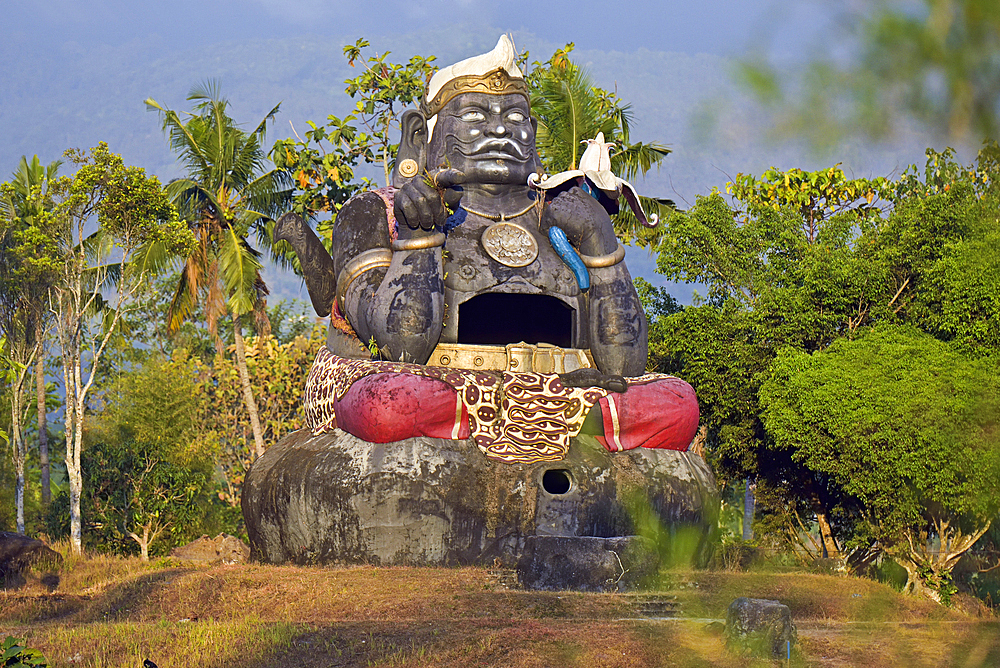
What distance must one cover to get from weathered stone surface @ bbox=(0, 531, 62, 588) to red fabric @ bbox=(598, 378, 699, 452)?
6.57m

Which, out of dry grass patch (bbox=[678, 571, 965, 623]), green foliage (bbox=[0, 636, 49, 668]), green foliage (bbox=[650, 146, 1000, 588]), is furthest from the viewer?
green foliage (bbox=[650, 146, 1000, 588])

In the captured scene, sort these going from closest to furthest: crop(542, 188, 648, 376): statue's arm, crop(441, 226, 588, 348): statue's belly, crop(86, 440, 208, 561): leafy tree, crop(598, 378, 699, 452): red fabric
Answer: crop(598, 378, 699, 452): red fabric < crop(441, 226, 588, 348): statue's belly < crop(542, 188, 648, 376): statue's arm < crop(86, 440, 208, 561): leafy tree

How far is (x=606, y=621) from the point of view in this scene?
8.18 m

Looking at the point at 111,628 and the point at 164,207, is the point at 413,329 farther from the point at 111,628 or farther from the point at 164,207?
the point at 164,207

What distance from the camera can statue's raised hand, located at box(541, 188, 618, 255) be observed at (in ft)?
38.3

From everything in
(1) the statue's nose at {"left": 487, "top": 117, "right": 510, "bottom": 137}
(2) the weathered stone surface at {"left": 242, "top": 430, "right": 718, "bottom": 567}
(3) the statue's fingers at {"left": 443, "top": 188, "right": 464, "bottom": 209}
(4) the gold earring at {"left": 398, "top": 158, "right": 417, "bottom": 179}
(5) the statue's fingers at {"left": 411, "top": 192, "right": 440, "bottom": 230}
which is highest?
(1) the statue's nose at {"left": 487, "top": 117, "right": 510, "bottom": 137}

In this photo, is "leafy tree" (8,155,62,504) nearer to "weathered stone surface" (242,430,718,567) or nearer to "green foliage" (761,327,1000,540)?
"weathered stone surface" (242,430,718,567)

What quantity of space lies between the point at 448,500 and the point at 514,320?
3.89 metres

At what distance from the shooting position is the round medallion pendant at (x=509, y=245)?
37.3ft

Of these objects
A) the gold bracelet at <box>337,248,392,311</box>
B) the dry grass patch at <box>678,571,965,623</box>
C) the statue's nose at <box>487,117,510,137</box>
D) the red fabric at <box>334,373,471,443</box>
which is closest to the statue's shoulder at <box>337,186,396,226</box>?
the gold bracelet at <box>337,248,392,311</box>

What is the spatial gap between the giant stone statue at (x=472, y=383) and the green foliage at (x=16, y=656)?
4629mm

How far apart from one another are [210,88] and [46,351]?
5.62 m

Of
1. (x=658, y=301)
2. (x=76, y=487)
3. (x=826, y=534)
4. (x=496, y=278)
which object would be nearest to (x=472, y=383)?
(x=496, y=278)

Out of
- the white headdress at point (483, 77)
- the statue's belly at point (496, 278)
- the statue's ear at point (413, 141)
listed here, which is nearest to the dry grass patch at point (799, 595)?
the statue's belly at point (496, 278)
